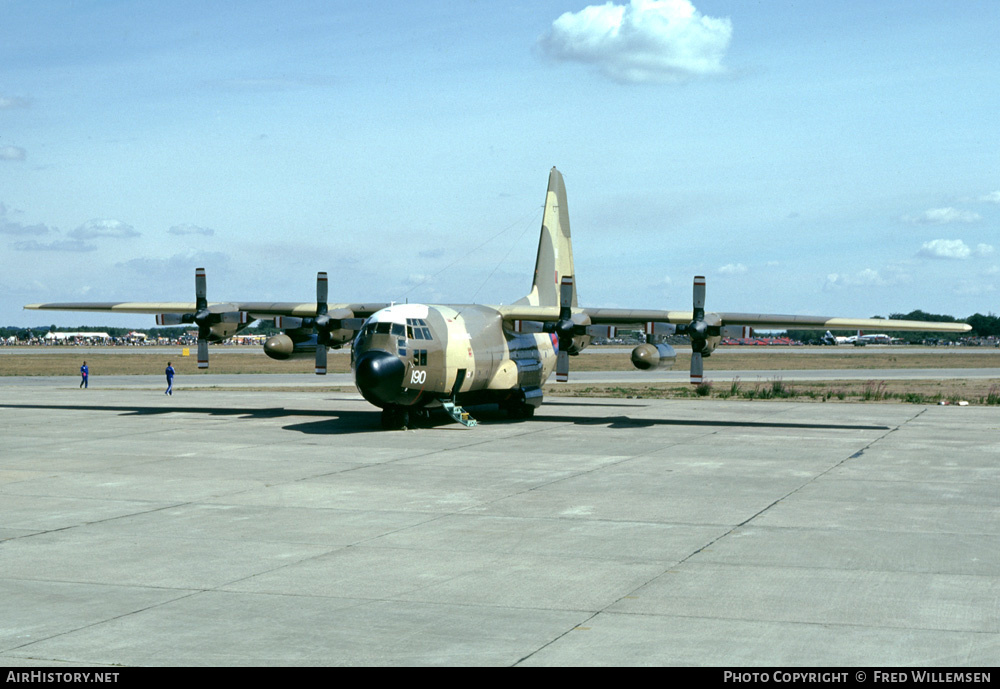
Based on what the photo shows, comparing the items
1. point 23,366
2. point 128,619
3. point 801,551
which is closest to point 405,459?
point 801,551

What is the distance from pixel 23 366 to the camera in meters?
85.5

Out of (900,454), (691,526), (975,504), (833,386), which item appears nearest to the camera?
(691,526)

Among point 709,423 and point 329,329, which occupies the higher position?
point 329,329

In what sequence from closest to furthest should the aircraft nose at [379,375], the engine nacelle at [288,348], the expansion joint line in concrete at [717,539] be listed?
the expansion joint line in concrete at [717,539] < the aircraft nose at [379,375] < the engine nacelle at [288,348]

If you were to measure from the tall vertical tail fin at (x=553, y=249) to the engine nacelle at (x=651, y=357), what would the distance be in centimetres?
719

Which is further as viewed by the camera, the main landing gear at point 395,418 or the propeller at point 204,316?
the propeller at point 204,316

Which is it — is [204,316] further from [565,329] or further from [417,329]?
[565,329]

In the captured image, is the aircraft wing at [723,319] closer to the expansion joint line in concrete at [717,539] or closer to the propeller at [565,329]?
the propeller at [565,329]

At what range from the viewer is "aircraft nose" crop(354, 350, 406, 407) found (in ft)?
92.1

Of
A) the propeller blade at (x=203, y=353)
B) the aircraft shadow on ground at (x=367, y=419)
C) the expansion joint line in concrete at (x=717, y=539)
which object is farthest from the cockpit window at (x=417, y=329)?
the expansion joint line in concrete at (x=717, y=539)

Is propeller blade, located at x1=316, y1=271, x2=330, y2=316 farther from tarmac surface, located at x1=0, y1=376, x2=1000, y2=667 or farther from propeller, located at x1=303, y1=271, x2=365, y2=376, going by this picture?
→ tarmac surface, located at x1=0, y1=376, x2=1000, y2=667

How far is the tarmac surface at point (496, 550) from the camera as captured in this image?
9273mm

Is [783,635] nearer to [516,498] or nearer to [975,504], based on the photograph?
[516,498]

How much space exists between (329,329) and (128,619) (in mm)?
25349
